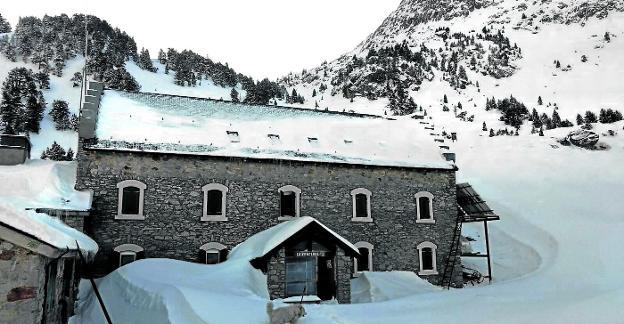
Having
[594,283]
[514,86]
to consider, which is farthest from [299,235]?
[514,86]

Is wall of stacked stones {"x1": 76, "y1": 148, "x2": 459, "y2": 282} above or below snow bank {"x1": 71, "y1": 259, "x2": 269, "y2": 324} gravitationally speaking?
above

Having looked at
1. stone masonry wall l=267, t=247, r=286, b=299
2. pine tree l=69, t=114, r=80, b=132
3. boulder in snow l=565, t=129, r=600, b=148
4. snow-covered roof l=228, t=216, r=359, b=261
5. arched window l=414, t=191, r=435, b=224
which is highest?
pine tree l=69, t=114, r=80, b=132

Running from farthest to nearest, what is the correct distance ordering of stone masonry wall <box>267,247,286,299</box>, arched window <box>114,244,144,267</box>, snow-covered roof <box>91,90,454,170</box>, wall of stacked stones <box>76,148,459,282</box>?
snow-covered roof <box>91,90,454,170</box> < wall of stacked stones <box>76,148,459,282</box> < arched window <box>114,244,144,267</box> < stone masonry wall <box>267,247,286,299</box>

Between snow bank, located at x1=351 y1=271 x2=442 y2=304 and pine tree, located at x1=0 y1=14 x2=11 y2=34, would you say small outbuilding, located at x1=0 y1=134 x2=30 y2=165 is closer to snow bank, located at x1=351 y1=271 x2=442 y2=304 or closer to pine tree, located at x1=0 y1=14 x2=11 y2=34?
snow bank, located at x1=351 y1=271 x2=442 y2=304

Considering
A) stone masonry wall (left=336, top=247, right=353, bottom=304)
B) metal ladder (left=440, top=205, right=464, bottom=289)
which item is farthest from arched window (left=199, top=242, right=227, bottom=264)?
metal ladder (left=440, top=205, right=464, bottom=289)

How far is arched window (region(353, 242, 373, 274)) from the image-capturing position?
840 inches

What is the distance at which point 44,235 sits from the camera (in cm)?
745

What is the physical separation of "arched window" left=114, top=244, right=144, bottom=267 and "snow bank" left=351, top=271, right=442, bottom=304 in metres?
8.90

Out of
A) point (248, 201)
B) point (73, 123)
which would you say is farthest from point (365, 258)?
point (73, 123)

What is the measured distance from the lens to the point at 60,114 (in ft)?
156

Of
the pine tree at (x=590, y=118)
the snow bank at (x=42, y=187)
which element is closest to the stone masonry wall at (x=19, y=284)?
the snow bank at (x=42, y=187)

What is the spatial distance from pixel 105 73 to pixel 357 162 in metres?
46.8

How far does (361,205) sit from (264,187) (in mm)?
4981

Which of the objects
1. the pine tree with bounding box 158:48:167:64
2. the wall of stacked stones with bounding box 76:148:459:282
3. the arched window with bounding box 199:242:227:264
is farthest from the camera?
the pine tree with bounding box 158:48:167:64
